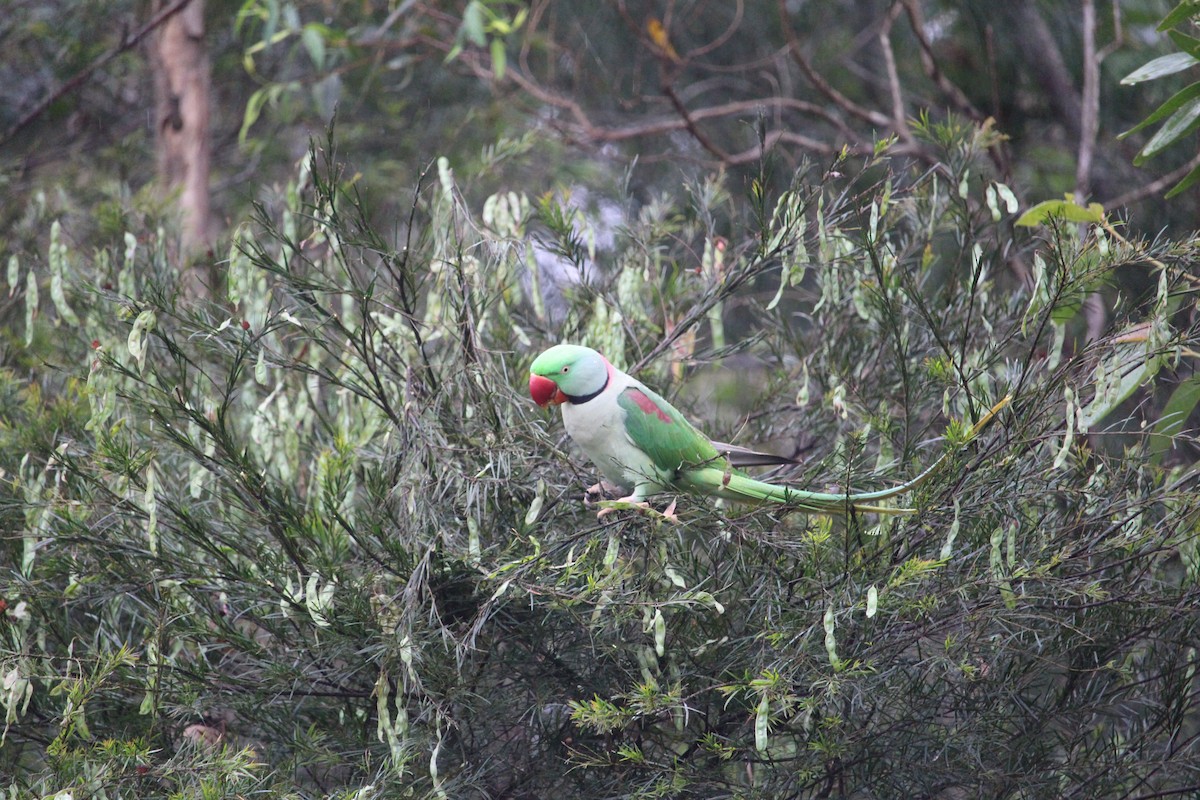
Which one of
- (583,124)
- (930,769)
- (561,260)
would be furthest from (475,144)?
(930,769)

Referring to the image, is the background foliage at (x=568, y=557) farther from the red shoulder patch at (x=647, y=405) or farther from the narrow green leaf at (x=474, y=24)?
the narrow green leaf at (x=474, y=24)

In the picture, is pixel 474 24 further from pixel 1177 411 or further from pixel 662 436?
pixel 1177 411

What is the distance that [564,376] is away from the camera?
2.94 metres

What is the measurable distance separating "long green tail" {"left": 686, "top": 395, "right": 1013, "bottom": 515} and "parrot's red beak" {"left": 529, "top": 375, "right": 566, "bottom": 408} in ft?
1.41

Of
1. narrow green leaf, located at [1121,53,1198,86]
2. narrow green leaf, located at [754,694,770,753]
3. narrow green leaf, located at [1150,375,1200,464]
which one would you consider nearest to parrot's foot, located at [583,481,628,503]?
narrow green leaf, located at [754,694,770,753]

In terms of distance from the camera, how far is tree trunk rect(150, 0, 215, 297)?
6.09 m

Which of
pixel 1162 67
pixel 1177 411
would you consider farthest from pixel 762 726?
pixel 1162 67

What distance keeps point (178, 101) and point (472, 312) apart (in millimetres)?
3960

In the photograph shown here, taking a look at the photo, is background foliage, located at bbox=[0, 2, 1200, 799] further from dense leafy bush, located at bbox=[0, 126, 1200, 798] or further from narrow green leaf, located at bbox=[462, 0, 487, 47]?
narrow green leaf, located at bbox=[462, 0, 487, 47]

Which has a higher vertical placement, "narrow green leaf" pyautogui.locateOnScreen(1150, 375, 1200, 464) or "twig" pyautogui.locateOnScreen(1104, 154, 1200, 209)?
"twig" pyautogui.locateOnScreen(1104, 154, 1200, 209)

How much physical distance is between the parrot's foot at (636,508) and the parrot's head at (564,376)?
12.6 inches

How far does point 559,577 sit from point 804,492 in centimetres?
66

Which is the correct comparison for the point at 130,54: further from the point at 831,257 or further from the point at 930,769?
the point at 930,769

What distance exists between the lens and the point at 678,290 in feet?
12.5
